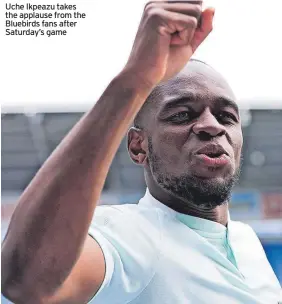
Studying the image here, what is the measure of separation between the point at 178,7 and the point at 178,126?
0.17m

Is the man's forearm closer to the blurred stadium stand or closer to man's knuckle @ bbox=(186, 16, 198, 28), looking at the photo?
man's knuckle @ bbox=(186, 16, 198, 28)

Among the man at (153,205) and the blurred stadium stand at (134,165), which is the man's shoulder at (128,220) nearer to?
the man at (153,205)

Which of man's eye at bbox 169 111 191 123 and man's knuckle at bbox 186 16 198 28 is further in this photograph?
man's eye at bbox 169 111 191 123

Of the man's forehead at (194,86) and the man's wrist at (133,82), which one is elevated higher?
the man's wrist at (133,82)

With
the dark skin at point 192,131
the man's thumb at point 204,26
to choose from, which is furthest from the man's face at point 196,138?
the man's thumb at point 204,26

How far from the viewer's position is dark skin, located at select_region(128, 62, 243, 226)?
1.75ft

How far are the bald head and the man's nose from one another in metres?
0.03

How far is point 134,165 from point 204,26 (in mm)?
651

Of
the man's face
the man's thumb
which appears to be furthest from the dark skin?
the man's thumb

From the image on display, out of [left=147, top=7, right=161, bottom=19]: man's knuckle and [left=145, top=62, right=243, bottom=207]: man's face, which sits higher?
[left=147, top=7, right=161, bottom=19]: man's knuckle

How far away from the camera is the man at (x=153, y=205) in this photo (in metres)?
0.37

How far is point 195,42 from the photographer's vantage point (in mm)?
434

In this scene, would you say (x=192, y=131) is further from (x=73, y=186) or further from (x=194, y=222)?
(x=73, y=186)

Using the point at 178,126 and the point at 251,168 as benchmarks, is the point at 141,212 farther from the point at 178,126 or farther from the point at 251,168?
the point at 251,168
